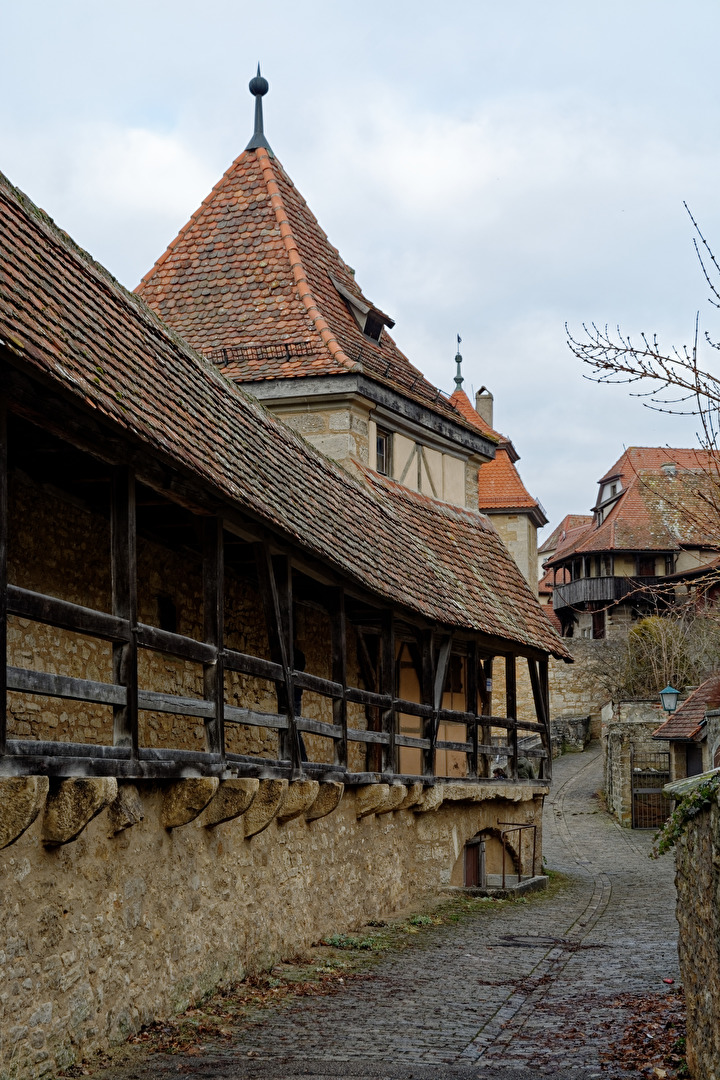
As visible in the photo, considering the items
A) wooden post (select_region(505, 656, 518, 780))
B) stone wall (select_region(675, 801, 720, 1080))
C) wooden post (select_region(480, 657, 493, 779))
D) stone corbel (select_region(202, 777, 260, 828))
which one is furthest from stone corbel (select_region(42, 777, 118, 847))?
wooden post (select_region(480, 657, 493, 779))

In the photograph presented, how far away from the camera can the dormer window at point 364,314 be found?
18594 millimetres

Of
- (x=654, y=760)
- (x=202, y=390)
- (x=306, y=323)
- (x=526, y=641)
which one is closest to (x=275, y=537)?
(x=202, y=390)

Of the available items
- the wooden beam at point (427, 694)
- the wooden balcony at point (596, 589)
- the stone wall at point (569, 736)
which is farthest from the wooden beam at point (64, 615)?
the wooden balcony at point (596, 589)

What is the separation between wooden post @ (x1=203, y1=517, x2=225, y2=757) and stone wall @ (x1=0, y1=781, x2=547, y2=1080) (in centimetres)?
41

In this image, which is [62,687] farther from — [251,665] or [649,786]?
[649,786]

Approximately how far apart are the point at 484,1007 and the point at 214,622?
10.5 feet

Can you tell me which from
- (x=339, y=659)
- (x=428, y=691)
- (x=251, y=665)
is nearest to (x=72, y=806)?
(x=251, y=665)

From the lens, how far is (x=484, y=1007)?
8.89 meters

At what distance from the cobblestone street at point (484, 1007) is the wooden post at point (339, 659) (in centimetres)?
186

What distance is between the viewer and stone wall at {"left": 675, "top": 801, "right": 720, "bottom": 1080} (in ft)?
18.7

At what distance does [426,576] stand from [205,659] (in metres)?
5.78

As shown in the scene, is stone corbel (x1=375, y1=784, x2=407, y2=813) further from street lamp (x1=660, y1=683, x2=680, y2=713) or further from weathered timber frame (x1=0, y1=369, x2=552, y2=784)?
street lamp (x1=660, y1=683, x2=680, y2=713)

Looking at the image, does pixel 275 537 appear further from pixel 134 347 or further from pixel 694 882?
pixel 694 882

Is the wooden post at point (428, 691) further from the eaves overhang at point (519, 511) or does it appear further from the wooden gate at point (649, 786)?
the eaves overhang at point (519, 511)
